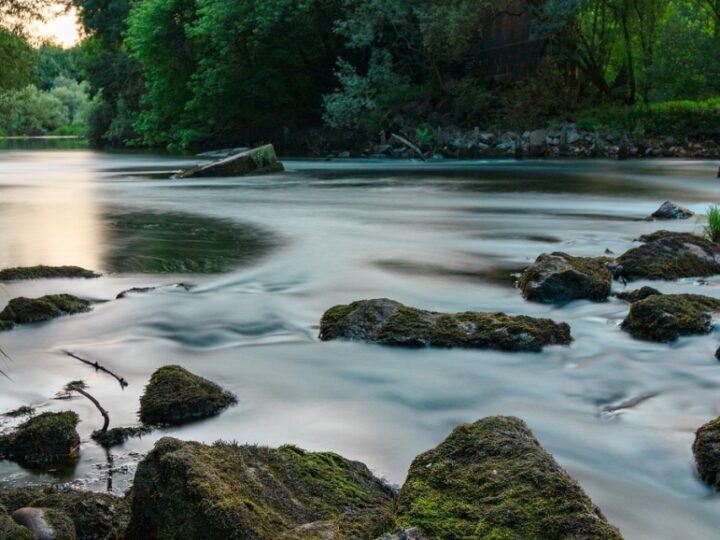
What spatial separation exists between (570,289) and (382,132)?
2998 cm

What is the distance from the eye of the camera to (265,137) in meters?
45.2

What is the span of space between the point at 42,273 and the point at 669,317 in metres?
7.14

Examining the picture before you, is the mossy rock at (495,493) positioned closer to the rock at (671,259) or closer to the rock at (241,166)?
the rock at (671,259)

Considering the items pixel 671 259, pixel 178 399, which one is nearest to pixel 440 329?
pixel 178 399

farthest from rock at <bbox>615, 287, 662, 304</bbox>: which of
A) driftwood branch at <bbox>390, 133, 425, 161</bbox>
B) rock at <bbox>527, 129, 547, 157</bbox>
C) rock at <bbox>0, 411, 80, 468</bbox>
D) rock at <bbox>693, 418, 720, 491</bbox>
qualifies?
driftwood branch at <bbox>390, 133, 425, 161</bbox>

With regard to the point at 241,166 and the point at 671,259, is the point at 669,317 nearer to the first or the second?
the point at 671,259

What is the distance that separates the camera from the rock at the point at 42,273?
10000mm

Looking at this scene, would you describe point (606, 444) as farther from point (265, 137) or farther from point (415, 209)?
point (265, 137)

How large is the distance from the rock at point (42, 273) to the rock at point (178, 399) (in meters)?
5.15

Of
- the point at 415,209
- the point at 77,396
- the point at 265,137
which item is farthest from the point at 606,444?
the point at 265,137

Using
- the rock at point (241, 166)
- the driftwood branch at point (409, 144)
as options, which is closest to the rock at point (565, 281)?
the rock at point (241, 166)

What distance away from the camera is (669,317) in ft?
23.6

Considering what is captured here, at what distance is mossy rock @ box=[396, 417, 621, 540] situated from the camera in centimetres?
332

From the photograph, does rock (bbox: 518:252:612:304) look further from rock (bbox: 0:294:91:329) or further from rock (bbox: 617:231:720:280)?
rock (bbox: 0:294:91:329)
